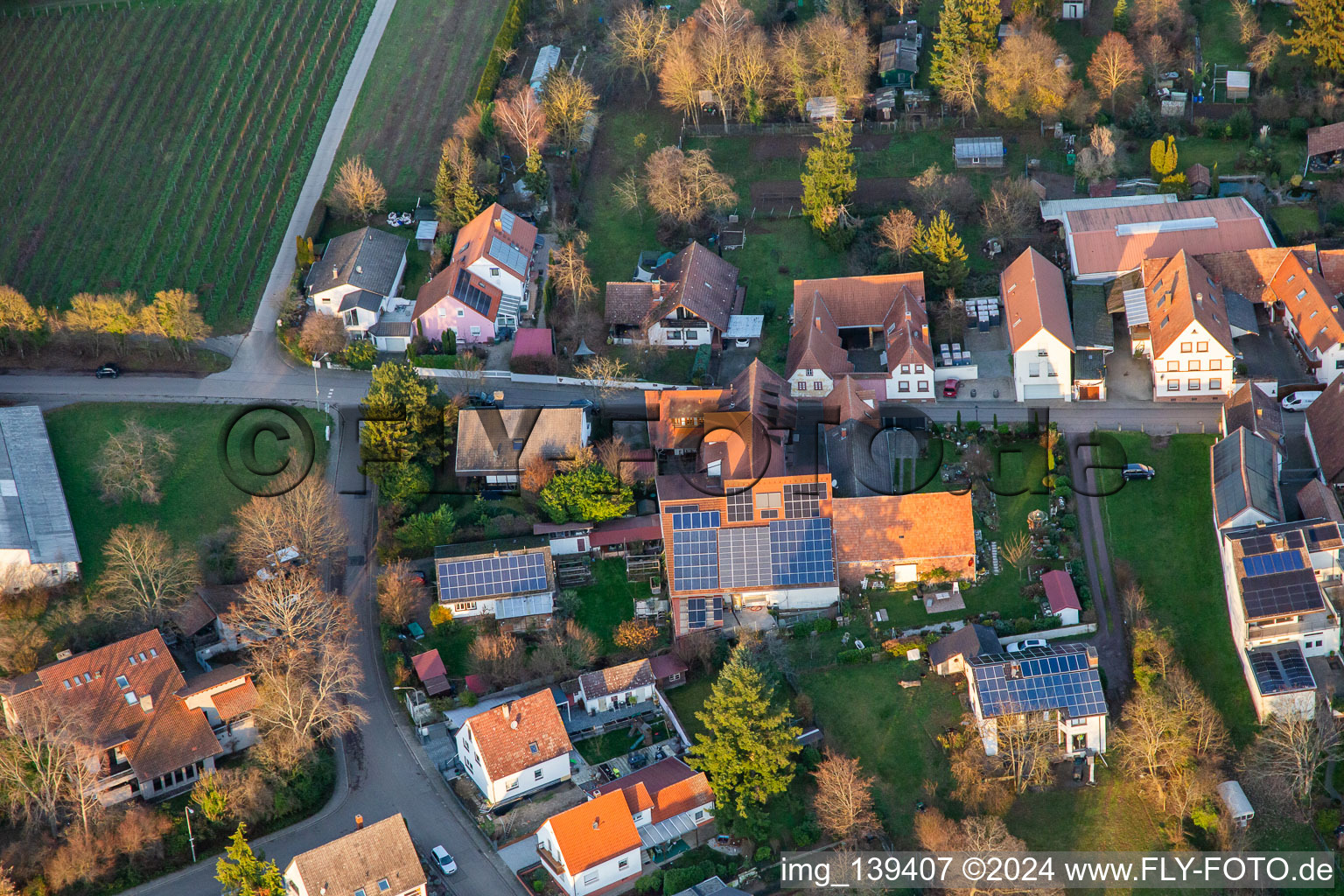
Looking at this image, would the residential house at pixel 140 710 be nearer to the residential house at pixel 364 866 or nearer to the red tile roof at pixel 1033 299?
the residential house at pixel 364 866

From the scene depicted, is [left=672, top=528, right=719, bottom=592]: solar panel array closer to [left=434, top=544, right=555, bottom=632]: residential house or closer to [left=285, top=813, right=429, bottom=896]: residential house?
[left=434, top=544, right=555, bottom=632]: residential house

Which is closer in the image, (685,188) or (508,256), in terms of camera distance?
(508,256)

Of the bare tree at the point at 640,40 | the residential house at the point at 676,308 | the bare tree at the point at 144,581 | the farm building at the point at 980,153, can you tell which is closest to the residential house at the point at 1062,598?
the residential house at the point at 676,308

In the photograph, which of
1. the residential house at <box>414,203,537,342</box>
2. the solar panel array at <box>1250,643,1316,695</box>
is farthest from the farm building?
the solar panel array at <box>1250,643,1316,695</box>

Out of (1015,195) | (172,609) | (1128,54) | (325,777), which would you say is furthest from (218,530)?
(1128,54)

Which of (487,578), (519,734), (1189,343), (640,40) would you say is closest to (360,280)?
(487,578)

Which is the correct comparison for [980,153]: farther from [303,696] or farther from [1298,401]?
[303,696]

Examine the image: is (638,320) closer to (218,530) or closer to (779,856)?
(218,530)

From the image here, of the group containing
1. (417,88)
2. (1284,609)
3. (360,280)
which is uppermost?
(417,88)
